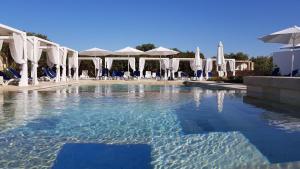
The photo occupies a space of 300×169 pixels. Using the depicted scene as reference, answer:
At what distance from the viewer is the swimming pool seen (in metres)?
3.81

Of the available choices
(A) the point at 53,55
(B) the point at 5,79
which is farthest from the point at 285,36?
(A) the point at 53,55

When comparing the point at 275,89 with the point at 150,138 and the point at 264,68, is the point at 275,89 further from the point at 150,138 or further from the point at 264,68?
the point at 264,68

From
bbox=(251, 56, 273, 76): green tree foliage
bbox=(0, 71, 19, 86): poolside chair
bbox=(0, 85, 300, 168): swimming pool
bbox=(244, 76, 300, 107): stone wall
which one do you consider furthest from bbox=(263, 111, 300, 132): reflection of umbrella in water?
bbox=(251, 56, 273, 76): green tree foliage

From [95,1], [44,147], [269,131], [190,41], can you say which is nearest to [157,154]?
[44,147]

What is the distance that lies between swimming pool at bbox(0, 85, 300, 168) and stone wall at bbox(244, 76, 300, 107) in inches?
30.4

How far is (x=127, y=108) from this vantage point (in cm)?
805

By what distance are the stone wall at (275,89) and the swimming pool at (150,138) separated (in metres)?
0.77

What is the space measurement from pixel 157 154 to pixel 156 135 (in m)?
0.96

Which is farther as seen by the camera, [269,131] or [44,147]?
[269,131]

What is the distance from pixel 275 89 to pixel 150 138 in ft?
17.9

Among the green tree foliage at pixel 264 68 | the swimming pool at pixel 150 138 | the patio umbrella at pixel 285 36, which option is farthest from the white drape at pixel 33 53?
the green tree foliage at pixel 264 68

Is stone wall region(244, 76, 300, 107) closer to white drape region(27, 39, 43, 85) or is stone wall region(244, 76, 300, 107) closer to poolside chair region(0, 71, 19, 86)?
white drape region(27, 39, 43, 85)

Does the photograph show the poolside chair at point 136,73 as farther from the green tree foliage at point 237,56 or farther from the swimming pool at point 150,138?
the green tree foliage at point 237,56

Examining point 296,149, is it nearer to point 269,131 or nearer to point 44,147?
point 269,131
